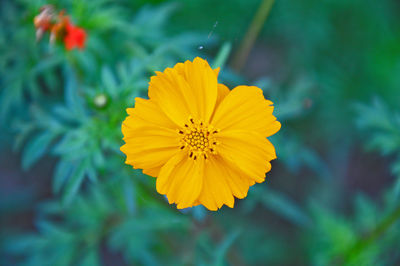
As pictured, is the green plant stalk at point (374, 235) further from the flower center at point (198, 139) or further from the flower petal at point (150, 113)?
the flower petal at point (150, 113)

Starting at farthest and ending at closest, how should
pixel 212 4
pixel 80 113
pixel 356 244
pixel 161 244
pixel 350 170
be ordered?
1. pixel 350 170
2. pixel 212 4
3. pixel 161 244
4. pixel 356 244
5. pixel 80 113

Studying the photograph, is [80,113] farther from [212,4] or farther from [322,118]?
[322,118]

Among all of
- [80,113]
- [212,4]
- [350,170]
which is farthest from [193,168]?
[350,170]

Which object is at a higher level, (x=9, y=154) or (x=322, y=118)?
(x=322, y=118)

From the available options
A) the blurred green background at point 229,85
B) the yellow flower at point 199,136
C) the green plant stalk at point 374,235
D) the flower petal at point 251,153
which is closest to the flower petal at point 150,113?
the yellow flower at point 199,136

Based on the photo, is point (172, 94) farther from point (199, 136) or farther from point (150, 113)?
→ point (199, 136)

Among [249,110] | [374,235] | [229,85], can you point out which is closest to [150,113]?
[249,110]
